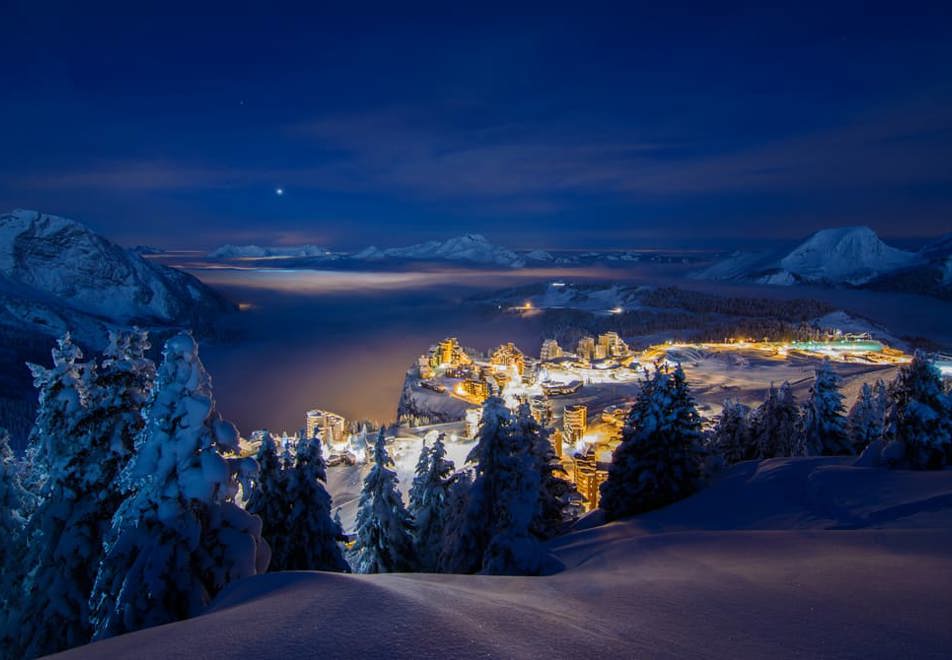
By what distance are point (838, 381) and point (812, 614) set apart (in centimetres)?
2459

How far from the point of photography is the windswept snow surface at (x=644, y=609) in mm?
4203

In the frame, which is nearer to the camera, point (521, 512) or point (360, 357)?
point (521, 512)

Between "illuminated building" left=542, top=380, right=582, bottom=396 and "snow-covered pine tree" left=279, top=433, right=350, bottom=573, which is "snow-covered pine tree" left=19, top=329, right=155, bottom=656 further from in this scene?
"illuminated building" left=542, top=380, right=582, bottom=396

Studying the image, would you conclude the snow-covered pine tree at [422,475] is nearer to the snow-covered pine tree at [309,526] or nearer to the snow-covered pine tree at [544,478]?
the snow-covered pine tree at [544,478]

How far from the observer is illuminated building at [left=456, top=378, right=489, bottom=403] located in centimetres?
8132

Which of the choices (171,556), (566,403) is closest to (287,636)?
(171,556)

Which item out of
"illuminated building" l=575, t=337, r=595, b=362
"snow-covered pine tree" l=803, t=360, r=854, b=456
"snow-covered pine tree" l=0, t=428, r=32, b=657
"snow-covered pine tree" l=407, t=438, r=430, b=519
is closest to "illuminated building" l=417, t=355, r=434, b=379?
→ "illuminated building" l=575, t=337, r=595, b=362

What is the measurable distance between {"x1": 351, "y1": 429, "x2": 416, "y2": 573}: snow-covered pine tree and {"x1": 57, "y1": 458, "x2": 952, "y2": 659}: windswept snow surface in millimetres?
8921

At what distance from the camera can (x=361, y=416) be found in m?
94.3

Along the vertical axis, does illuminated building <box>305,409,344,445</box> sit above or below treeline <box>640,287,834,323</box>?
below

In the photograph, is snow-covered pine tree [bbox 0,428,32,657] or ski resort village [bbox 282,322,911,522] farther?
ski resort village [bbox 282,322,911,522]

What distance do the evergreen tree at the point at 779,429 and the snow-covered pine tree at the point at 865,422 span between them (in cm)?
264

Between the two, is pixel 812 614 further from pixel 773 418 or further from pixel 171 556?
pixel 773 418

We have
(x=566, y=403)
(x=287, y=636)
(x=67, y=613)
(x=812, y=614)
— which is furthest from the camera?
(x=566, y=403)
